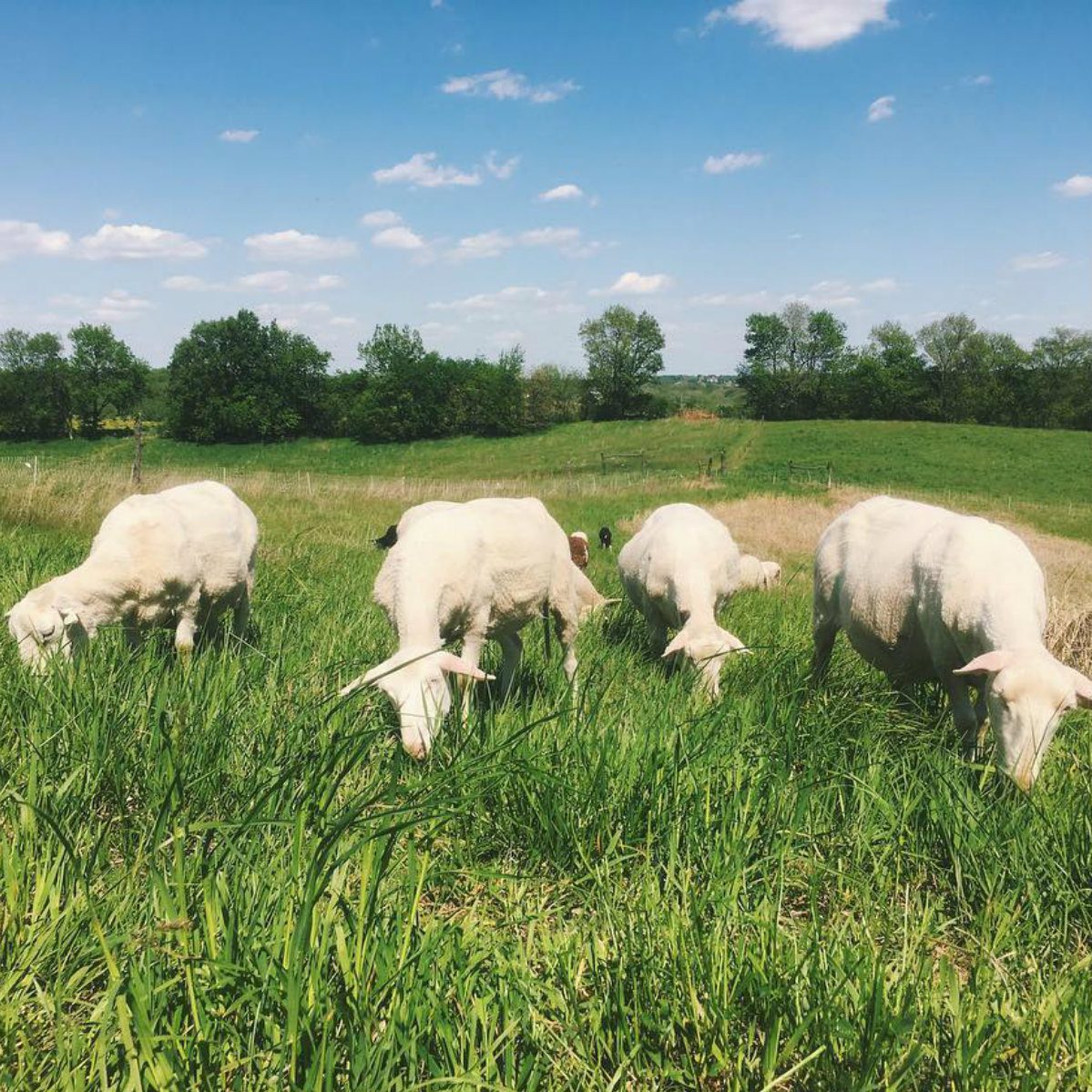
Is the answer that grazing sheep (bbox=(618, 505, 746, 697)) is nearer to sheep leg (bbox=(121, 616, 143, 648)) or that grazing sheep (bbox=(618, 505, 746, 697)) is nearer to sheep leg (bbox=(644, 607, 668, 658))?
sheep leg (bbox=(644, 607, 668, 658))

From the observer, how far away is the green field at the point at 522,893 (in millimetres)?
1938

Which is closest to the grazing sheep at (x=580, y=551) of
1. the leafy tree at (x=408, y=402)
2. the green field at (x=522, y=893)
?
the green field at (x=522, y=893)

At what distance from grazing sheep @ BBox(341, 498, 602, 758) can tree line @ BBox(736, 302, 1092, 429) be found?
356 ft

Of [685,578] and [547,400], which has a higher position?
[547,400]

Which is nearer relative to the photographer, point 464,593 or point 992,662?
point 992,662

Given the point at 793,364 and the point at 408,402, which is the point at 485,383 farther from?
the point at 793,364

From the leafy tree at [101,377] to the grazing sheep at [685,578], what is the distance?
324 ft

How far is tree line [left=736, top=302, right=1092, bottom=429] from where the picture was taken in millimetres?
99250

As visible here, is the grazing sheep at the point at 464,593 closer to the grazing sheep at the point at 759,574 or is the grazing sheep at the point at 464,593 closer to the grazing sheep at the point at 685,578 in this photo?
the grazing sheep at the point at 685,578

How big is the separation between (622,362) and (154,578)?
111 metres

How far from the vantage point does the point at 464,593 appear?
18.7ft

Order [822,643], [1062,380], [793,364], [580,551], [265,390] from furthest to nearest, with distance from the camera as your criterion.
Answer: [793,364] → [1062,380] → [265,390] → [580,551] → [822,643]

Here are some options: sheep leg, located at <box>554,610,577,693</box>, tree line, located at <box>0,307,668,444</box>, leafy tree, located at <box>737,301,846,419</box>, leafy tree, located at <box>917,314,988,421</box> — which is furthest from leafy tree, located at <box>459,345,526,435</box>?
sheep leg, located at <box>554,610,577,693</box>

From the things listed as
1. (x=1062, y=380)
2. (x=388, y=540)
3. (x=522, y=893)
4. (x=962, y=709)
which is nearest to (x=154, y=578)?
(x=522, y=893)
